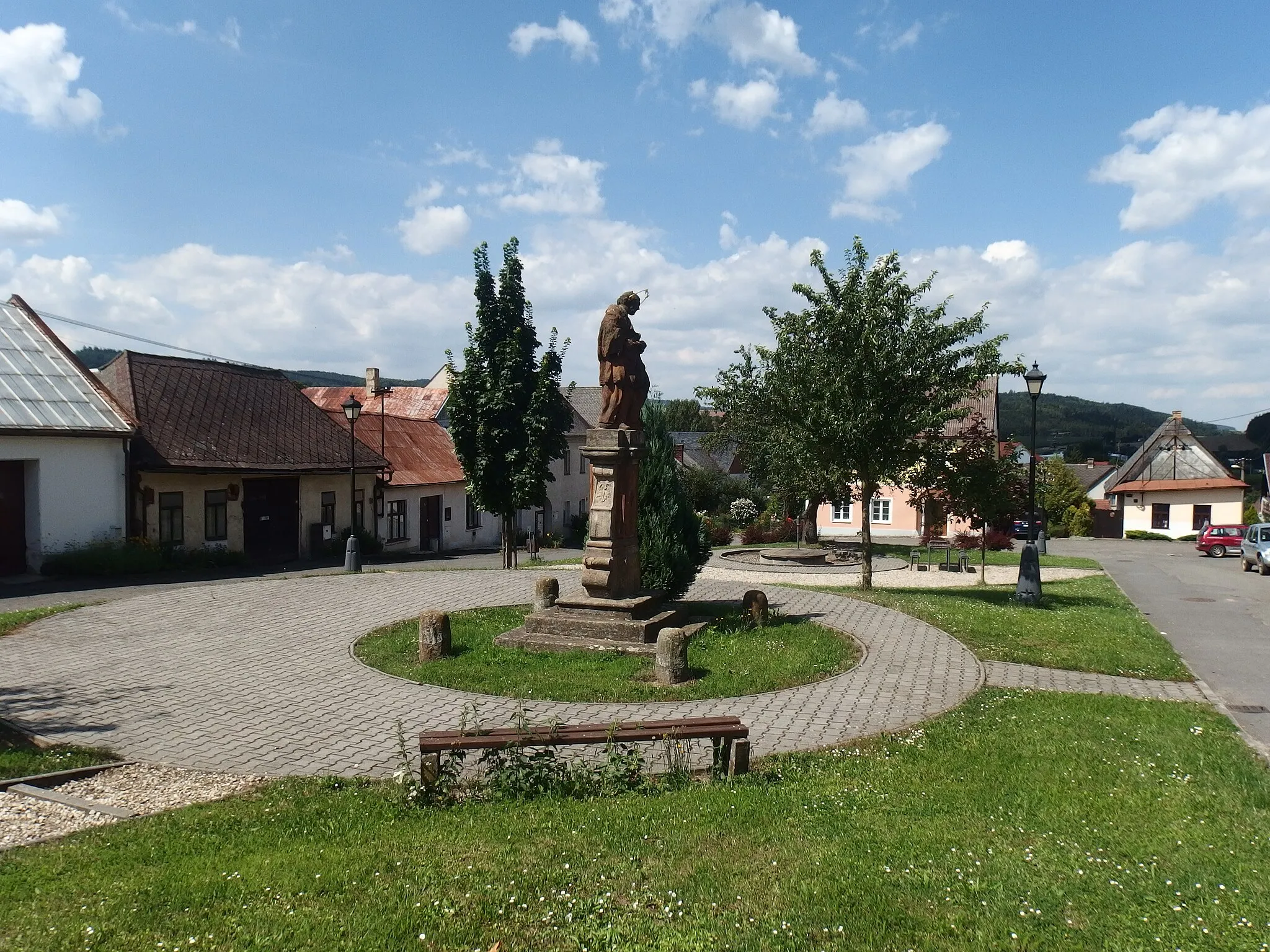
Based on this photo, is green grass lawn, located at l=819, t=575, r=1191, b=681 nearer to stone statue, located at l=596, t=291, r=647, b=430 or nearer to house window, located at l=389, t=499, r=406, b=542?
stone statue, located at l=596, t=291, r=647, b=430

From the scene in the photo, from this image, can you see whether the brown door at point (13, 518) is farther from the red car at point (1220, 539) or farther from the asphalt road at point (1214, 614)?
the red car at point (1220, 539)

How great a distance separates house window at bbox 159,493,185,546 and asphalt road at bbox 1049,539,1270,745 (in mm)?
23922

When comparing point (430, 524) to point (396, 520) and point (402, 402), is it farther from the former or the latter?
point (402, 402)

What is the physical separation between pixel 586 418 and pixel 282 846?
48286 millimetres

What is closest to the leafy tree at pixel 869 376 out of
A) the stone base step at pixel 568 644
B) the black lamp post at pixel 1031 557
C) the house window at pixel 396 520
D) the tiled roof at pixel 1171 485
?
the black lamp post at pixel 1031 557

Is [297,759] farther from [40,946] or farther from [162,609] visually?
[162,609]

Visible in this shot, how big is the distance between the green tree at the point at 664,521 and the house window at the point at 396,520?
2199cm

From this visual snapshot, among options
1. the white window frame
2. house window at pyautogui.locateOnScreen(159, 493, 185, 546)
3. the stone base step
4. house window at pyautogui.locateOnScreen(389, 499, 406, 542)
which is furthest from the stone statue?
the white window frame

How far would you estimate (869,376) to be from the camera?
1634cm

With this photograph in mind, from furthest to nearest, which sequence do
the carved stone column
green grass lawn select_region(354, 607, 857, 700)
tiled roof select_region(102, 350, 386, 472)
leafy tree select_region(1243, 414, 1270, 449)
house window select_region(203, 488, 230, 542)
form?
1. leafy tree select_region(1243, 414, 1270, 449)
2. house window select_region(203, 488, 230, 542)
3. tiled roof select_region(102, 350, 386, 472)
4. the carved stone column
5. green grass lawn select_region(354, 607, 857, 700)

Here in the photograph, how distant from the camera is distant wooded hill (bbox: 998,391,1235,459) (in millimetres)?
97688

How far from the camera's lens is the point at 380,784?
6.30 meters

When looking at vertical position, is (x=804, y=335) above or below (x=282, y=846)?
above

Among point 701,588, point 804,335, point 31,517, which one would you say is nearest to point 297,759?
point 701,588
